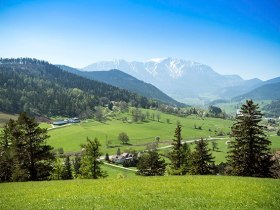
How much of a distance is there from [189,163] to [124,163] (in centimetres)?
8941

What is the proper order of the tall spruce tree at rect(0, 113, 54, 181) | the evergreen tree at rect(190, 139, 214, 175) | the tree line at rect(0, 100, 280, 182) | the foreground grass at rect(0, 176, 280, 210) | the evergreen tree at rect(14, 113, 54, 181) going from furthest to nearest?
the evergreen tree at rect(190, 139, 214, 175) → the tree line at rect(0, 100, 280, 182) → the evergreen tree at rect(14, 113, 54, 181) → the tall spruce tree at rect(0, 113, 54, 181) → the foreground grass at rect(0, 176, 280, 210)

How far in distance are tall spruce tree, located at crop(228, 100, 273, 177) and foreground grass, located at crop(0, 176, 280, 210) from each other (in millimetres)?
17655

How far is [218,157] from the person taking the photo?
161750mm

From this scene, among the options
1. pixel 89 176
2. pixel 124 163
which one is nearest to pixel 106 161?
pixel 124 163

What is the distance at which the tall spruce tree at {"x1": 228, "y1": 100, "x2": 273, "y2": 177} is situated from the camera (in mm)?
47344

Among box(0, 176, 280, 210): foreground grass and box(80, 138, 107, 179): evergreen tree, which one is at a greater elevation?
box(0, 176, 280, 210): foreground grass

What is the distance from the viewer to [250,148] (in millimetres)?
48125

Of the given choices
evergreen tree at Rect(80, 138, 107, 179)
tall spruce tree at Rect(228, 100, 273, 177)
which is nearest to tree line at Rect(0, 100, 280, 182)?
tall spruce tree at Rect(228, 100, 273, 177)

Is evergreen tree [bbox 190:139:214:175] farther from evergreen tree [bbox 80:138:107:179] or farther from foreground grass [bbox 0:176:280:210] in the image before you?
foreground grass [bbox 0:176:280:210]

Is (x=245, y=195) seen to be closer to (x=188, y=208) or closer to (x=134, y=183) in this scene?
(x=188, y=208)

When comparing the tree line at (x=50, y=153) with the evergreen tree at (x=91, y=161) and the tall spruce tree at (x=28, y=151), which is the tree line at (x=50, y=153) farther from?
the evergreen tree at (x=91, y=161)

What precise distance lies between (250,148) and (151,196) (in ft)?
97.7

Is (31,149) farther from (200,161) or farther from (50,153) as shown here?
(200,161)

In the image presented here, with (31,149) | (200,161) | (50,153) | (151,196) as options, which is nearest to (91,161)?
(50,153)
